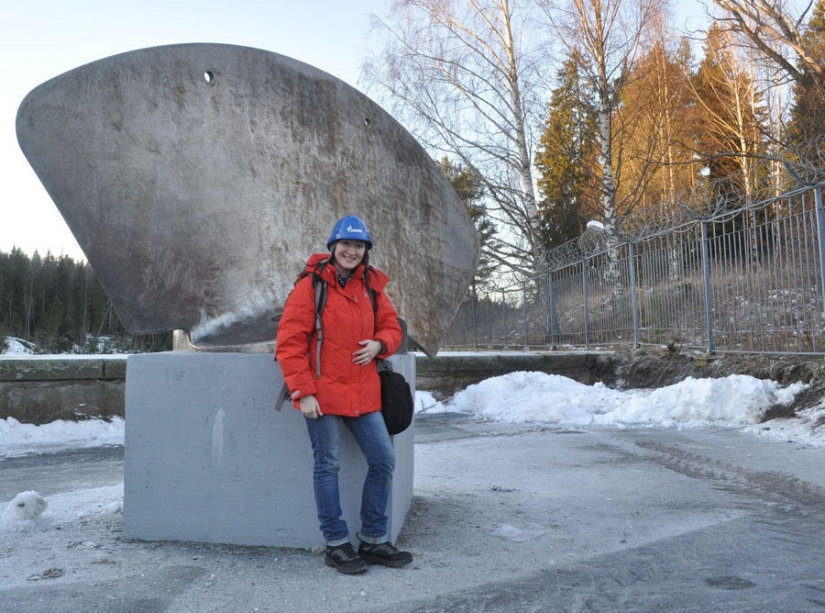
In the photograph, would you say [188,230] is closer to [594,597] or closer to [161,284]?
[161,284]

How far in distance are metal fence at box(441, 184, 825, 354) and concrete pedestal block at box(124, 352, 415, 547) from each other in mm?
5580

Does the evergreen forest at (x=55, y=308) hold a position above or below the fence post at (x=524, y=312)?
above

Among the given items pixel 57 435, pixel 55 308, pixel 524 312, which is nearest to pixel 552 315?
pixel 524 312

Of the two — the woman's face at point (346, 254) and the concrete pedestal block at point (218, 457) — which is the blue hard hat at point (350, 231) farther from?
the concrete pedestal block at point (218, 457)

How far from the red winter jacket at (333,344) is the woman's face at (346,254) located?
0.13 ft

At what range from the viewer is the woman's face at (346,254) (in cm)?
265

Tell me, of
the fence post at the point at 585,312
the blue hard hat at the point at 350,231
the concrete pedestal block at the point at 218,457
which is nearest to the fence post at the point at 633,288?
the fence post at the point at 585,312

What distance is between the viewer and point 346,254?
265 cm

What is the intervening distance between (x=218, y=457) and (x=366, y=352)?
0.82 metres

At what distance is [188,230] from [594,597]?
220 centimetres

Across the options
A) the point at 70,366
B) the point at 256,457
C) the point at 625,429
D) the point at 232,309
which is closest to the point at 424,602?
the point at 256,457

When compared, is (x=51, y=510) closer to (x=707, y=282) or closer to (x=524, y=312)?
(x=707, y=282)

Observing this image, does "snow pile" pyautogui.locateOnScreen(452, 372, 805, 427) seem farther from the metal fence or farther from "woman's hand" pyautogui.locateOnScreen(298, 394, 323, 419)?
"woman's hand" pyautogui.locateOnScreen(298, 394, 323, 419)

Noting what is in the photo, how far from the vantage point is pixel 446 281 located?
12.5 ft
